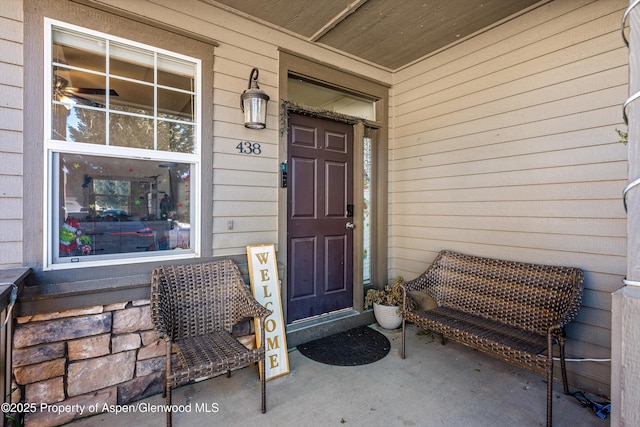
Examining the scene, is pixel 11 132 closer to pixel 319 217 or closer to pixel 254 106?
pixel 254 106

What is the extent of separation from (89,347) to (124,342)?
19cm

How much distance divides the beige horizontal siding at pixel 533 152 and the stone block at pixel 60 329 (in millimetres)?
2856

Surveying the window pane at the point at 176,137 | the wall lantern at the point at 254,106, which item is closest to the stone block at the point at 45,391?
the window pane at the point at 176,137

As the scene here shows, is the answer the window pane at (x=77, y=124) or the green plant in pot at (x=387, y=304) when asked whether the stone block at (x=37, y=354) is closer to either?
the window pane at (x=77, y=124)

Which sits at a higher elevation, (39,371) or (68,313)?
(68,313)

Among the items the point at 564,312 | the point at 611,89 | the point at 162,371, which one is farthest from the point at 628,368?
the point at 162,371

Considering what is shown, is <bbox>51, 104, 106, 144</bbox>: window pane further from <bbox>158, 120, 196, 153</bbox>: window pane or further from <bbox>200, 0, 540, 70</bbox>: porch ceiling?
<bbox>200, 0, 540, 70</bbox>: porch ceiling

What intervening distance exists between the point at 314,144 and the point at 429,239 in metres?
1.54

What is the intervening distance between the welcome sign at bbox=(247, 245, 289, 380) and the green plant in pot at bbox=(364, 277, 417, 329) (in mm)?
1173

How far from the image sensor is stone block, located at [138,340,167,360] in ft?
7.30

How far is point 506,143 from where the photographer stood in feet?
9.09

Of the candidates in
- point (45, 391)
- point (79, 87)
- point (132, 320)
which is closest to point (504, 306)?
point (132, 320)

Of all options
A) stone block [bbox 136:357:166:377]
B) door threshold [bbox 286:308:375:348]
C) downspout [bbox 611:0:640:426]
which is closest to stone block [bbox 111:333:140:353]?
stone block [bbox 136:357:166:377]

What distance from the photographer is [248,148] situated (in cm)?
273
